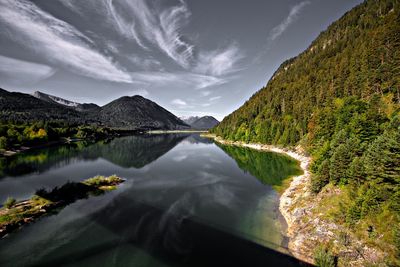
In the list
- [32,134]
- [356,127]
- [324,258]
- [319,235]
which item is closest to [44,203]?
[324,258]

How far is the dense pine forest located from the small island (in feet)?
125

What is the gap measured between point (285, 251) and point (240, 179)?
29183 mm

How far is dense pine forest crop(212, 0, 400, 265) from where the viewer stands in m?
17.0

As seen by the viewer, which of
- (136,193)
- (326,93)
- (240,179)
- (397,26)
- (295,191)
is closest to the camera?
(295,191)

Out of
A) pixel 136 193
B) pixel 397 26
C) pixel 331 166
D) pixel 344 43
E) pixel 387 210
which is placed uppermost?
pixel 344 43

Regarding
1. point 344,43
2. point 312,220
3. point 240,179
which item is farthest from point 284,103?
point 312,220

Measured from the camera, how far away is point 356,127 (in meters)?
35.2

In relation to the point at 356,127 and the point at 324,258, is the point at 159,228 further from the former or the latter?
the point at 356,127

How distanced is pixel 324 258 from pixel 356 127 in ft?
96.7

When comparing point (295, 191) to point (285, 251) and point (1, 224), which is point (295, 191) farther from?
point (1, 224)

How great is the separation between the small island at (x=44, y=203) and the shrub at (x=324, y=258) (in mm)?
33533

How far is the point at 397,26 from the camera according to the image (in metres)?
60.7

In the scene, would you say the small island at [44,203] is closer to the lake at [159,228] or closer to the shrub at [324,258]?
the lake at [159,228]

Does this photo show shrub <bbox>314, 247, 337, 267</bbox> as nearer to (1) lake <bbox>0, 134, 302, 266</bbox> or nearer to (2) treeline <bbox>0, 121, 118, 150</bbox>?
(1) lake <bbox>0, 134, 302, 266</bbox>
